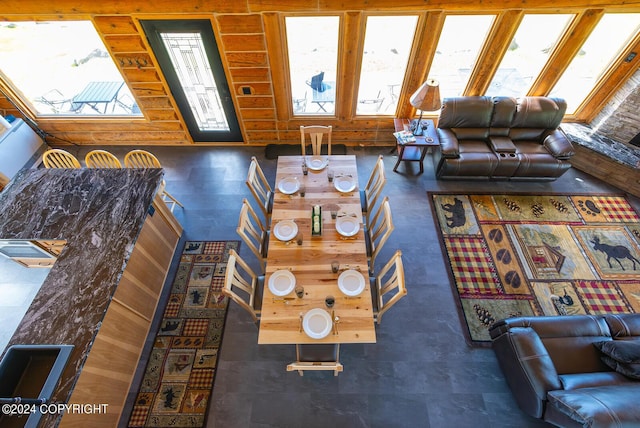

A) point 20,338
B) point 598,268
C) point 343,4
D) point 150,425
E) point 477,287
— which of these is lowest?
point 150,425

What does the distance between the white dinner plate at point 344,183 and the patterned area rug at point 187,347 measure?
162 cm

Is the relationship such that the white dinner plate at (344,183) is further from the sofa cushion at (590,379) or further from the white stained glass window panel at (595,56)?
the white stained glass window panel at (595,56)

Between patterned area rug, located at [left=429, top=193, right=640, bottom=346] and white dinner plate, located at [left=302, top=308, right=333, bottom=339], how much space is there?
5.92 feet

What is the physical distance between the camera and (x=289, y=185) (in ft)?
10.8

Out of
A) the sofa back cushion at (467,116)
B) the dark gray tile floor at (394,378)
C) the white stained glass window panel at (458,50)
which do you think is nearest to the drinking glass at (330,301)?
the dark gray tile floor at (394,378)

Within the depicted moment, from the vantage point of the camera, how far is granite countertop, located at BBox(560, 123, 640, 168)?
165 inches

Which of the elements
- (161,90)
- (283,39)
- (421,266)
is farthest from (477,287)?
(161,90)

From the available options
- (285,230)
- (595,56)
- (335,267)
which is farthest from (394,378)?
(595,56)

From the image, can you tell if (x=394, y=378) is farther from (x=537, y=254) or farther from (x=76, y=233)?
(x=76, y=233)

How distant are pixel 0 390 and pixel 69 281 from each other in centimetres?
77

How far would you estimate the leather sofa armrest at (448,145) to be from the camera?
4.20 m

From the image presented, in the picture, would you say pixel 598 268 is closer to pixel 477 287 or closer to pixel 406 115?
pixel 477 287

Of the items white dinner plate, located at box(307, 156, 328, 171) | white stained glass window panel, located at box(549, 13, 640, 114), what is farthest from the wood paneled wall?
white dinner plate, located at box(307, 156, 328, 171)

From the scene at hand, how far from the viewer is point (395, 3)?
132 inches
